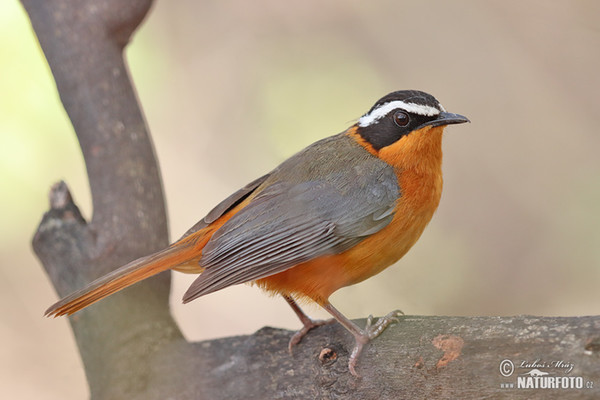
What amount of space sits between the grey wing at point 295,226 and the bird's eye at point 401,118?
8.9 inches

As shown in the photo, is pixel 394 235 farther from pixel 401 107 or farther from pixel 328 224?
pixel 401 107

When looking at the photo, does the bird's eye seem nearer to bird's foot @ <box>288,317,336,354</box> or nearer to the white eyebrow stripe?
the white eyebrow stripe

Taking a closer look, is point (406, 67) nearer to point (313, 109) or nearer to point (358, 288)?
point (313, 109)

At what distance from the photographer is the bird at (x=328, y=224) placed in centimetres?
299

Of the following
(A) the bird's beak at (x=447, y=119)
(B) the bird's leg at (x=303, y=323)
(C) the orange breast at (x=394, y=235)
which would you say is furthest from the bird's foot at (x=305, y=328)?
(A) the bird's beak at (x=447, y=119)

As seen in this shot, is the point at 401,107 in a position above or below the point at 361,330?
above

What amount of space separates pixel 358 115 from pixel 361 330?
5.41 ft

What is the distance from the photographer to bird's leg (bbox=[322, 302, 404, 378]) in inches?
111

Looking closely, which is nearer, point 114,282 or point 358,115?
point 114,282

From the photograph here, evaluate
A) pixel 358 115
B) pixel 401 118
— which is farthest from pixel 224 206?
pixel 358 115

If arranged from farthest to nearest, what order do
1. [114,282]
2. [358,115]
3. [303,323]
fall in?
[358,115] → [303,323] → [114,282]

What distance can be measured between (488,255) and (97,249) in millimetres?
2449

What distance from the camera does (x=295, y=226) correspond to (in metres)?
3.08

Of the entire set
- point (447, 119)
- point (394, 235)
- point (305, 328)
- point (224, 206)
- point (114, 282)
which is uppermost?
point (447, 119)
